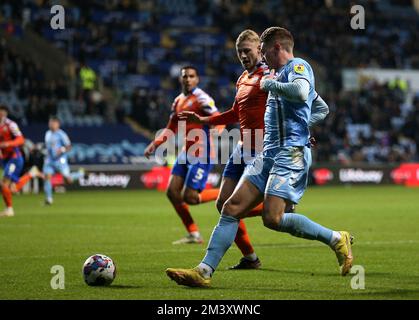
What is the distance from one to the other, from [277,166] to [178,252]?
4.01 m

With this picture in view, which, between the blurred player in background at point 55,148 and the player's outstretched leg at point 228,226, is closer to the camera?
the player's outstretched leg at point 228,226

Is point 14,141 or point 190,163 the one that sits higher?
point 190,163

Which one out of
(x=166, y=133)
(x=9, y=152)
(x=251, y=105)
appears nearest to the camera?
(x=251, y=105)

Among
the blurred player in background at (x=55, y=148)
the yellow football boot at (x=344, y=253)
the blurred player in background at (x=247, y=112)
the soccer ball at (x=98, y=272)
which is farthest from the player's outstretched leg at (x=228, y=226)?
the blurred player in background at (x=55, y=148)

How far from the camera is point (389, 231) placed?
16375 millimetres

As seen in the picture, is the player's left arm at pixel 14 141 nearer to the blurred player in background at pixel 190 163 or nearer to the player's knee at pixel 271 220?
the blurred player in background at pixel 190 163

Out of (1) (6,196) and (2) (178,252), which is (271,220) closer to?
(2) (178,252)

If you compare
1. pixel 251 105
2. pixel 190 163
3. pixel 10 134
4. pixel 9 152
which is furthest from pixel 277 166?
pixel 9 152

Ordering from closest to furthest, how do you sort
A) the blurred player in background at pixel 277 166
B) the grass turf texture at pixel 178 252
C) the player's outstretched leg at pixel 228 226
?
1. the grass turf texture at pixel 178 252
2. the blurred player in background at pixel 277 166
3. the player's outstretched leg at pixel 228 226

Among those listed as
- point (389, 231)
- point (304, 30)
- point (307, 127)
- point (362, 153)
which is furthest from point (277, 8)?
point (307, 127)

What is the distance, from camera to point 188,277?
904 centimetres

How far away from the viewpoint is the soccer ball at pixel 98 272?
9352 millimetres

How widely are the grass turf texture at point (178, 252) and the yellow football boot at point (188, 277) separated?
90 mm
